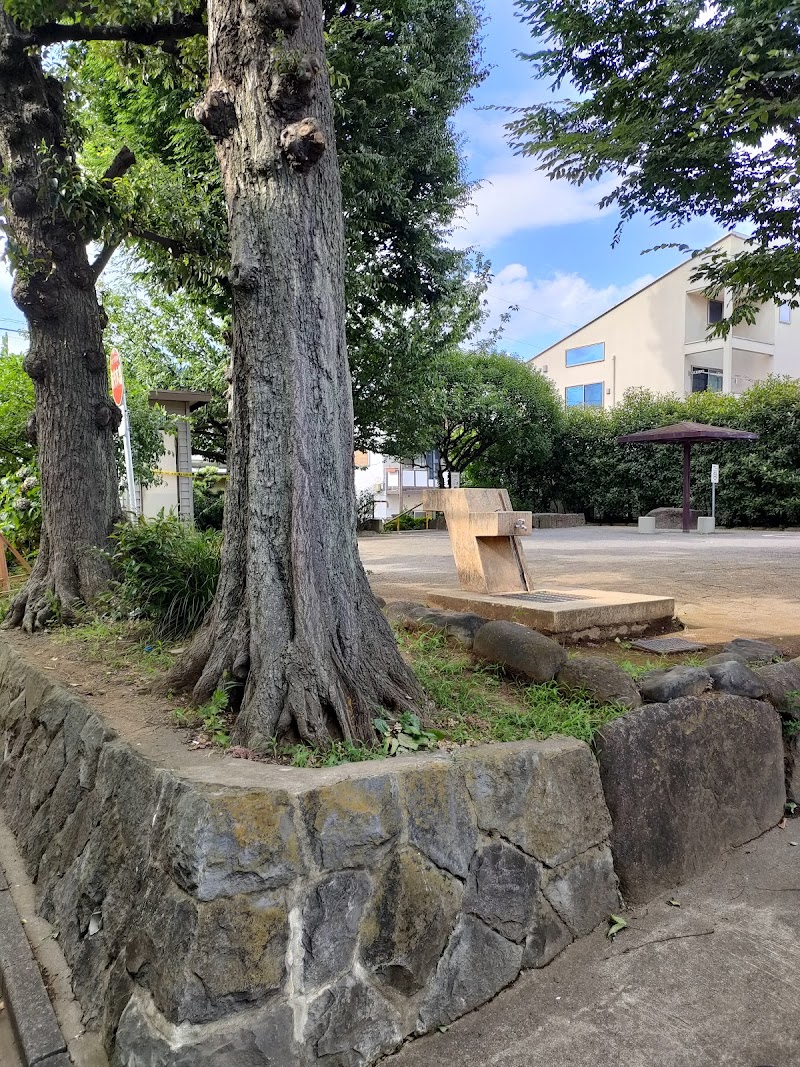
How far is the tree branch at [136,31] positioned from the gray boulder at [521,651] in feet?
14.4

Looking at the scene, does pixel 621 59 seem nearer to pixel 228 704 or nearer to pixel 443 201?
pixel 443 201

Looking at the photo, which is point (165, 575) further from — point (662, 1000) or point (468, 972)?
point (662, 1000)

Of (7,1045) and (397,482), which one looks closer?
(7,1045)

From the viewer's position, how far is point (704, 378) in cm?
2867

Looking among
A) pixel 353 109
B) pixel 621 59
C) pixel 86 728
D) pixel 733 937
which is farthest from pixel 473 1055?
pixel 353 109

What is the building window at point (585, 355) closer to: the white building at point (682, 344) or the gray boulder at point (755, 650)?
the white building at point (682, 344)

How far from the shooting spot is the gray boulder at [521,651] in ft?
11.5

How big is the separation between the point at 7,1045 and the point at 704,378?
30098mm

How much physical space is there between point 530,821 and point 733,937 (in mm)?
851

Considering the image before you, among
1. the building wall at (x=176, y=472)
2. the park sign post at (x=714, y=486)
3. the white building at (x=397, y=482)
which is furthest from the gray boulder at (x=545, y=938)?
the white building at (x=397, y=482)

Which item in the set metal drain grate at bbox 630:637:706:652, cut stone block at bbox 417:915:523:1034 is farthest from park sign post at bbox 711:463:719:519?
cut stone block at bbox 417:915:523:1034

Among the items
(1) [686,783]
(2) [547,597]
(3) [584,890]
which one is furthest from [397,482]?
(3) [584,890]

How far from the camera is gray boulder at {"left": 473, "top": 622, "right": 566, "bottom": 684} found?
3498mm

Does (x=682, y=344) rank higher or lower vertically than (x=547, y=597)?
higher
